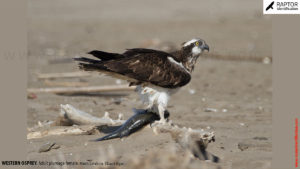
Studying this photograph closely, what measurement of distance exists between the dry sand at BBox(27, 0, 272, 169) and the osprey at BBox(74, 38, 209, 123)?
504 millimetres

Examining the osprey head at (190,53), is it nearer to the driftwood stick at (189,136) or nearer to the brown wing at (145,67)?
the brown wing at (145,67)

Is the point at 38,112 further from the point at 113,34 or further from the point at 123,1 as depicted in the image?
the point at 123,1

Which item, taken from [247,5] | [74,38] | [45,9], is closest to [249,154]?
[74,38]

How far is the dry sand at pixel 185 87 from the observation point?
288 inches

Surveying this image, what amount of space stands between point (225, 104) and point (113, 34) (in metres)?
10.7

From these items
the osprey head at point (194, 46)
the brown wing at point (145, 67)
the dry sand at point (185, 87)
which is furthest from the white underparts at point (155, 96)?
the osprey head at point (194, 46)

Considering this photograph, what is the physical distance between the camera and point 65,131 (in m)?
8.17

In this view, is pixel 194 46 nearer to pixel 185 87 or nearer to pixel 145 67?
pixel 145 67

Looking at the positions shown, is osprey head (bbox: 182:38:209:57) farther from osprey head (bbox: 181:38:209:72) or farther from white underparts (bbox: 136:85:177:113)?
white underparts (bbox: 136:85:177:113)

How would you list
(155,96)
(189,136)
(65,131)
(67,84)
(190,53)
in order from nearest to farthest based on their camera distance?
(189,136) < (155,96) < (190,53) < (65,131) < (67,84)

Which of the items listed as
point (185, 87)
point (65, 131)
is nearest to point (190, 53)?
point (65, 131)

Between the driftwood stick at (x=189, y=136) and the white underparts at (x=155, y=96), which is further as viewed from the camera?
the white underparts at (x=155, y=96)

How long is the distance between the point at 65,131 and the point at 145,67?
5.17 ft

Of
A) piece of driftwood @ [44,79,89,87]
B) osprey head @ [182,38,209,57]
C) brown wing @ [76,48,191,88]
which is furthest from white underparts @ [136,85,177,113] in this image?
piece of driftwood @ [44,79,89,87]
